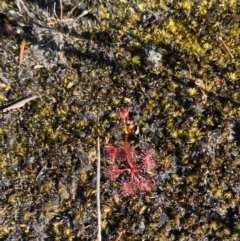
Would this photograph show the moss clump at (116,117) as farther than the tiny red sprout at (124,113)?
No

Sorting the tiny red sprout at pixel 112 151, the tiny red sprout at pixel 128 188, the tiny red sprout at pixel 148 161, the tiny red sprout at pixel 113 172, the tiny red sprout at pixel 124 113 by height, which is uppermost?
the tiny red sprout at pixel 124 113

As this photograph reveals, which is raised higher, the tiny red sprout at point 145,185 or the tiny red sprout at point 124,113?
the tiny red sprout at point 124,113

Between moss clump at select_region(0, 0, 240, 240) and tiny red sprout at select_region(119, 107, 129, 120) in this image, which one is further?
tiny red sprout at select_region(119, 107, 129, 120)

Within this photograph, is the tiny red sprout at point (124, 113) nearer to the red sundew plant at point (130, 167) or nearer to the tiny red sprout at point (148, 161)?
the red sundew plant at point (130, 167)

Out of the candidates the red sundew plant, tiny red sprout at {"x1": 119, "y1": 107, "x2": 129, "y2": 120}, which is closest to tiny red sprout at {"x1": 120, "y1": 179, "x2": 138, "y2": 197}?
the red sundew plant

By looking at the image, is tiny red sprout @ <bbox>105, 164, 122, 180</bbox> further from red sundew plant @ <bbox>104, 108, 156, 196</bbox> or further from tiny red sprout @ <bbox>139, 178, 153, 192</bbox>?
tiny red sprout @ <bbox>139, 178, 153, 192</bbox>

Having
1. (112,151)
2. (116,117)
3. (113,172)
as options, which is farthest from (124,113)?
(113,172)

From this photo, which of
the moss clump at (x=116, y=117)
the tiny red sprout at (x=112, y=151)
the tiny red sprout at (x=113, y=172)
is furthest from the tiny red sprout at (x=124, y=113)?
the tiny red sprout at (x=113, y=172)

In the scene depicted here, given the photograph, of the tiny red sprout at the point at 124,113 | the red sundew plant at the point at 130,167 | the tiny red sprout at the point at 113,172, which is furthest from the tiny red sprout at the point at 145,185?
the tiny red sprout at the point at 124,113

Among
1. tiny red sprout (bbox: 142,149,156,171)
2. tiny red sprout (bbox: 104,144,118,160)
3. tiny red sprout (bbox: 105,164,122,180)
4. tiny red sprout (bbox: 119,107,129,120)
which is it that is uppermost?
tiny red sprout (bbox: 119,107,129,120)
